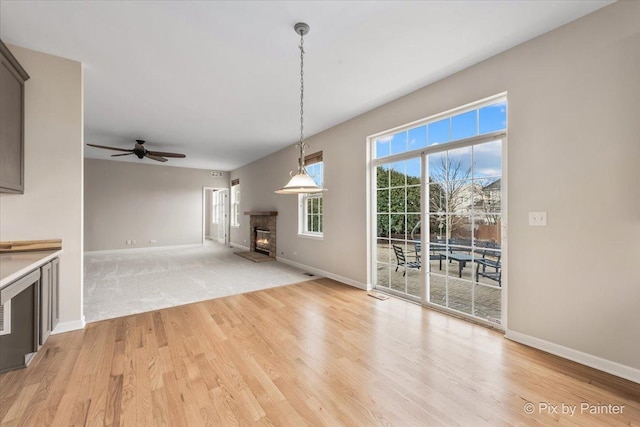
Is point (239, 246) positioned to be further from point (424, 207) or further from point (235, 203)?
point (424, 207)

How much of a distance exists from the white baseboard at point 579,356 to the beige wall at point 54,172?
4.41 meters

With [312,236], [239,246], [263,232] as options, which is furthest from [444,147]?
[239,246]

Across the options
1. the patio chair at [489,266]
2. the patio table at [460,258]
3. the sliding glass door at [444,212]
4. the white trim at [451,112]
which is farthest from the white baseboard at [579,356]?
the white trim at [451,112]

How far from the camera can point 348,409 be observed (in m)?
1.64

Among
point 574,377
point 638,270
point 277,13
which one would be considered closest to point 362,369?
point 574,377

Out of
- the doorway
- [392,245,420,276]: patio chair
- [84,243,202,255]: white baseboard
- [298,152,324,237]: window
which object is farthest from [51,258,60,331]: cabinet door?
the doorway

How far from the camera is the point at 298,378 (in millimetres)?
1945

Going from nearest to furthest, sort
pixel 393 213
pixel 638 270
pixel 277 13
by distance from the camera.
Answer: pixel 638 270
pixel 277 13
pixel 393 213

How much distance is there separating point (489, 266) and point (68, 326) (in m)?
4.44

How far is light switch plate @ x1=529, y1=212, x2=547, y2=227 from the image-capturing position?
2.31 meters

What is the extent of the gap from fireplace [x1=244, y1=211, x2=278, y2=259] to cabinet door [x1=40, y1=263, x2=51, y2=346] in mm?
4503

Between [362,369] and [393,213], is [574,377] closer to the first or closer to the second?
[362,369]

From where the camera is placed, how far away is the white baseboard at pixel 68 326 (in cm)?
266

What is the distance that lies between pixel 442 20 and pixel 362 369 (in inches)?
113
